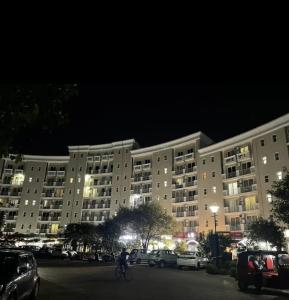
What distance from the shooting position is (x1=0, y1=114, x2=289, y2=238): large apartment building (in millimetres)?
47875

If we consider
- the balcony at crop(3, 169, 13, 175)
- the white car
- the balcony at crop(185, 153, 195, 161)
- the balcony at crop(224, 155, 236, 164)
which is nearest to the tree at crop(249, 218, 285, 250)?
the white car

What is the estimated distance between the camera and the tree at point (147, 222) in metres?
51.2

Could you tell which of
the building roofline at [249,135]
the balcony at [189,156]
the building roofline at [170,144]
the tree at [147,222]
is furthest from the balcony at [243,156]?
the tree at [147,222]

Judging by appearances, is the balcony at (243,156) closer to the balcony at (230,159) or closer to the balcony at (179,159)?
the balcony at (230,159)

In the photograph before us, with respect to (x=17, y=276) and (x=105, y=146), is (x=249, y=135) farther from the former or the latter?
(x=17, y=276)

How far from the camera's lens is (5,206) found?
251 ft

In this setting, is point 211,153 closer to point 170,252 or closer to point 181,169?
point 181,169

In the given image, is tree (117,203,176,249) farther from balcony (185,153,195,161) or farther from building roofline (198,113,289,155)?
building roofline (198,113,289,155)

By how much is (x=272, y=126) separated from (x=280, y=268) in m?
35.4

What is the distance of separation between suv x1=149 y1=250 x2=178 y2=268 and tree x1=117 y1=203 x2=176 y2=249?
1526 centimetres

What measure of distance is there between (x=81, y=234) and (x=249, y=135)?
34.8m

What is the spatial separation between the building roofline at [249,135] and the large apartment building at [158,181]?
0.14 metres

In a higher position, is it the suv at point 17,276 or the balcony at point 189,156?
the balcony at point 189,156

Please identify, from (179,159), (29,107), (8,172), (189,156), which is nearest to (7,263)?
(29,107)
